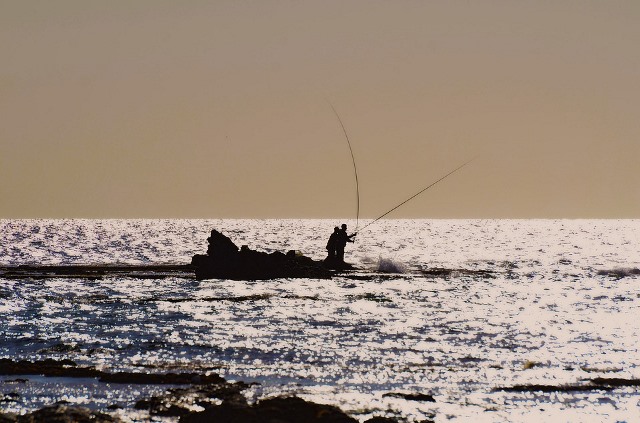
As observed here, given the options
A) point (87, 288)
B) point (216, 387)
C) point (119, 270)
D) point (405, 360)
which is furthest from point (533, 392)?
point (119, 270)

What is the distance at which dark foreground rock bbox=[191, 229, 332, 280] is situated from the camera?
53.2 m

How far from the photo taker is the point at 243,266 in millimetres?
53312

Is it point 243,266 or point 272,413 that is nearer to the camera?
point 272,413

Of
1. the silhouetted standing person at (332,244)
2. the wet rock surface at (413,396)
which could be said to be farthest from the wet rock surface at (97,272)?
the wet rock surface at (413,396)

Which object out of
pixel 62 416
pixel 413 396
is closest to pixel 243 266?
pixel 413 396

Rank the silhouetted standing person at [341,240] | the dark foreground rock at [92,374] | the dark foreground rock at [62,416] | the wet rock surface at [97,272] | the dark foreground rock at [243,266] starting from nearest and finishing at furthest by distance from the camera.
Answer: the dark foreground rock at [62,416] → the dark foreground rock at [92,374] → the silhouetted standing person at [341,240] → the dark foreground rock at [243,266] → the wet rock surface at [97,272]

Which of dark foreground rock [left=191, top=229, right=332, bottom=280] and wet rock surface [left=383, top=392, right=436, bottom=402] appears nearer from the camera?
wet rock surface [left=383, top=392, right=436, bottom=402]

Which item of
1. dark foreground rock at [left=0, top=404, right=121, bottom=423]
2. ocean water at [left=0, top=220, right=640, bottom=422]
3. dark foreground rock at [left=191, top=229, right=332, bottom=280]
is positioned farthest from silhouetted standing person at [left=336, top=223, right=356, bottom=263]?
dark foreground rock at [left=0, top=404, right=121, bottom=423]

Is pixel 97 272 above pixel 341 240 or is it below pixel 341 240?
below

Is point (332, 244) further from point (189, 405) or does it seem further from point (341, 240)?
point (189, 405)

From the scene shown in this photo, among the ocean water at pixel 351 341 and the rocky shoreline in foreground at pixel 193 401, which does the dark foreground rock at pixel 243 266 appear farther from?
the rocky shoreline in foreground at pixel 193 401

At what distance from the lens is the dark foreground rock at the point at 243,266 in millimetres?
53188

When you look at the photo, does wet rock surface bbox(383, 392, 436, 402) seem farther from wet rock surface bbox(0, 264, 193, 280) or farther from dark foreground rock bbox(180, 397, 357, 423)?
wet rock surface bbox(0, 264, 193, 280)

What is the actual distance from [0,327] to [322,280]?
28.9 meters
